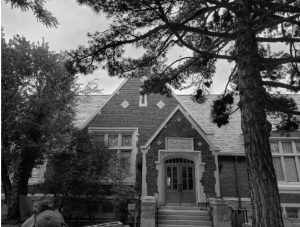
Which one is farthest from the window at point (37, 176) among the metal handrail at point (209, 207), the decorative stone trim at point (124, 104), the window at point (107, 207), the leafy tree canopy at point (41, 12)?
the leafy tree canopy at point (41, 12)

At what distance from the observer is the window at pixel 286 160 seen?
49.2 feet

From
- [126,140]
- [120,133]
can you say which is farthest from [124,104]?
[126,140]

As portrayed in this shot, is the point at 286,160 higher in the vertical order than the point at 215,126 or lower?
lower

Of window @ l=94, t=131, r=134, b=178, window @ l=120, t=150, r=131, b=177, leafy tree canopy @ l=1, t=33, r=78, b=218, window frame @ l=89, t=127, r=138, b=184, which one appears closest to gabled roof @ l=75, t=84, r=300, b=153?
window frame @ l=89, t=127, r=138, b=184

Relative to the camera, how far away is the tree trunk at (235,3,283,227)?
5.14m

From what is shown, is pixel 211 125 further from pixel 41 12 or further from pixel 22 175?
pixel 41 12

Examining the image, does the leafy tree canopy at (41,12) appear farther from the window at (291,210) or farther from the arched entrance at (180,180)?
the window at (291,210)

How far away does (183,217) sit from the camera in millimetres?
12266

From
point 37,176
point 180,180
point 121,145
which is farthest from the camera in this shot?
point 121,145

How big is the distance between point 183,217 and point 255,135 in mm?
7922

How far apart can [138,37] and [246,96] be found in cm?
306

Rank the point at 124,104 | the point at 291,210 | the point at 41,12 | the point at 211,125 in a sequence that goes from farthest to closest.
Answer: the point at 211,125
the point at 124,104
the point at 291,210
the point at 41,12

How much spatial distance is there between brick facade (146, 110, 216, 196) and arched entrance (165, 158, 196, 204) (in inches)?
29.5

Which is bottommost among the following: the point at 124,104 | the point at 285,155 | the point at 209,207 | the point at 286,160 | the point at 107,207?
the point at 107,207
